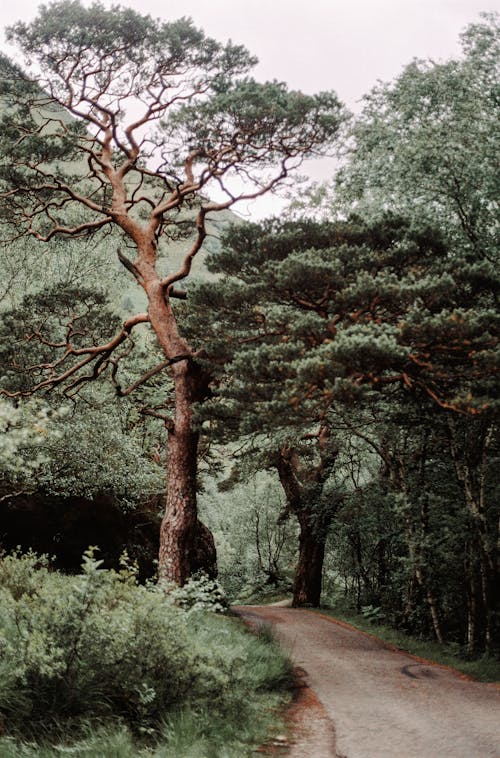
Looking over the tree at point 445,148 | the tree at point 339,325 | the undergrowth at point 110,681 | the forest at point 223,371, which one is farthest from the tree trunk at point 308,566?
the undergrowth at point 110,681

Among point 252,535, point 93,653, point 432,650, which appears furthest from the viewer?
point 252,535

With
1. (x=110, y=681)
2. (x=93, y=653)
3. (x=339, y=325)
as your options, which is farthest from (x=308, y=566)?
(x=93, y=653)

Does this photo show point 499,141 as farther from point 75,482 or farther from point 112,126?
point 75,482

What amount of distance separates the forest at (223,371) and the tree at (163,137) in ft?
0.18

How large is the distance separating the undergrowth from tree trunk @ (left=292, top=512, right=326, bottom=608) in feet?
46.6

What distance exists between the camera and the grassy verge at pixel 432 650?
9672 mm

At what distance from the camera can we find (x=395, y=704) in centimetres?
722

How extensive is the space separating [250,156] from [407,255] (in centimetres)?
478

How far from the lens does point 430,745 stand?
5594 mm

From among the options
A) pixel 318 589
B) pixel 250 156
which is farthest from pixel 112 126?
pixel 318 589

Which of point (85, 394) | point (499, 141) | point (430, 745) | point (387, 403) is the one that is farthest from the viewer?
point (85, 394)

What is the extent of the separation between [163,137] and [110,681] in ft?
37.2

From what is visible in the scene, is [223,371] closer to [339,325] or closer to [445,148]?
[339,325]

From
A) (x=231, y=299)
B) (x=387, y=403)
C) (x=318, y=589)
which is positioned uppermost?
(x=231, y=299)
